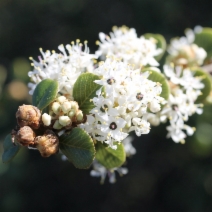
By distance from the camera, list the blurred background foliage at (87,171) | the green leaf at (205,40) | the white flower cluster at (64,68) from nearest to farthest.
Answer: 1. the white flower cluster at (64,68)
2. the green leaf at (205,40)
3. the blurred background foliage at (87,171)

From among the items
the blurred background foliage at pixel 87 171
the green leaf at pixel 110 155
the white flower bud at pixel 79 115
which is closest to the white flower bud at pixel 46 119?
the white flower bud at pixel 79 115

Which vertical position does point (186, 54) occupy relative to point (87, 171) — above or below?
above

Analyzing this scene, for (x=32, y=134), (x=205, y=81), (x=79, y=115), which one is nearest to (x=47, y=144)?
(x=32, y=134)

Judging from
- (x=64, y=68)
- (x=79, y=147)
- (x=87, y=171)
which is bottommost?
(x=87, y=171)

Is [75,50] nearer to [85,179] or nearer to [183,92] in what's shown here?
[183,92]

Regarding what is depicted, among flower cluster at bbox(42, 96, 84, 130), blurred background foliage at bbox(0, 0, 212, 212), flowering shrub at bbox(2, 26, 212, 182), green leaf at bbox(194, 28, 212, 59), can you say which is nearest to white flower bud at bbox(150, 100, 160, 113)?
flowering shrub at bbox(2, 26, 212, 182)

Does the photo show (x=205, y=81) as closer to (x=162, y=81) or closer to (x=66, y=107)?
(x=162, y=81)

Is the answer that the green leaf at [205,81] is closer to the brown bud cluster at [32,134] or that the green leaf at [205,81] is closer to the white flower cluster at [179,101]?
the white flower cluster at [179,101]
